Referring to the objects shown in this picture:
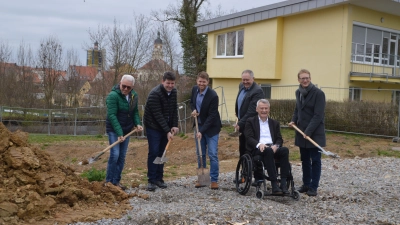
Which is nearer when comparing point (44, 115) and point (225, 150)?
point (225, 150)

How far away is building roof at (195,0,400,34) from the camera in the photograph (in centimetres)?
2075

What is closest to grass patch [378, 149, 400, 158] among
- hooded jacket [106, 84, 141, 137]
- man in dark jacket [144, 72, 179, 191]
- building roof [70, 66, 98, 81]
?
man in dark jacket [144, 72, 179, 191]

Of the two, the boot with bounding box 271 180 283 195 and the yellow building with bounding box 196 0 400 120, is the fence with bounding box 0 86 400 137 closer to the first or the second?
the yellow building with bounding box 196 0 400 120

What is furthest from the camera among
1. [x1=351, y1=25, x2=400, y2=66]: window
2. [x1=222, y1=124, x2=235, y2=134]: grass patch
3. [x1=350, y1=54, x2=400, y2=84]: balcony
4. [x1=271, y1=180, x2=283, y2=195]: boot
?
[x1=351, y1=25, x2=400, y2=66]: window

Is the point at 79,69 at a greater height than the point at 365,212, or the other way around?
the point at 79,69

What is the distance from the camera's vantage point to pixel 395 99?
17375mm

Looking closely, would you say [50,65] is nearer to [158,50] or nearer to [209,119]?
[158,50]

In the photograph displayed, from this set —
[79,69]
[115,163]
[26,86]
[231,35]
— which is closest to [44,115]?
[26,86]

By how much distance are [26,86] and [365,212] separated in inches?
1121

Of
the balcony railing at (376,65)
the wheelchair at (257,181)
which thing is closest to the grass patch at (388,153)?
the wheelchair at (257,181)

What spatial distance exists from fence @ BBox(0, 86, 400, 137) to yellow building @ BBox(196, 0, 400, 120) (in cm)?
12

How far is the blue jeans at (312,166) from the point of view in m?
7.75

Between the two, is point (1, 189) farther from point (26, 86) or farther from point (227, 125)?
point (26, 86)

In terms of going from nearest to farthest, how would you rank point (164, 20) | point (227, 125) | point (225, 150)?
point (225, 150), point (227, 125), point (164, 20)
